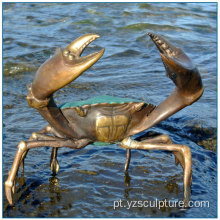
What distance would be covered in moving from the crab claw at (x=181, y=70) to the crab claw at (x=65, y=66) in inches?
27.2

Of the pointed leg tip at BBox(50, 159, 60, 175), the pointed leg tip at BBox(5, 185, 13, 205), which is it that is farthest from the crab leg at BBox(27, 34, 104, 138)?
the pointed leg tip at BBox(50, 159, 60, 175)

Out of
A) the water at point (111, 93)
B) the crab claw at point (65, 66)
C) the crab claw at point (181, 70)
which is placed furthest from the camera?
the water at point (111, 93)

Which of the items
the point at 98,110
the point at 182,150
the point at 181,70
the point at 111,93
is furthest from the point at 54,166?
the point at 111,93

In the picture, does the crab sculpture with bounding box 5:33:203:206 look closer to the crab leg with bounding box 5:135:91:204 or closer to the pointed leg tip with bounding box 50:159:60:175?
the crab leg with bounding box 5:135:91:204

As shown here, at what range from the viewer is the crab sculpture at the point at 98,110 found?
3646mm

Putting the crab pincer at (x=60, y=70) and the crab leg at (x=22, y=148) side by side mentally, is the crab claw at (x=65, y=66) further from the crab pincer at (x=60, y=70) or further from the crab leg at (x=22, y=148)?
the crab leg at (x=22, y=148)

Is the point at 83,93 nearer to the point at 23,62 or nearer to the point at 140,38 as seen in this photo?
the point at 23,62

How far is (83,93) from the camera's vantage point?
841 cm

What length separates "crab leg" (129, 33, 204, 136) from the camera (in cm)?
391

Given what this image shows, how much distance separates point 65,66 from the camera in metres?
3.60

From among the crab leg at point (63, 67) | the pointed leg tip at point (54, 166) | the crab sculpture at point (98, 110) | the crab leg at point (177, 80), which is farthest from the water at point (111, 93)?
the crab leg at point (63, 67)

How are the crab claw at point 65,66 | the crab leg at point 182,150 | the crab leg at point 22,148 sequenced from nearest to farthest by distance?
the crab claw at point 65,66 < the crab leg at point 22,148 < the crab leg at point 182,150

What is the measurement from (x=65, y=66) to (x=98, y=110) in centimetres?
77

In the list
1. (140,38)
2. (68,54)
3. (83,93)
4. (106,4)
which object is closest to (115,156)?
(68,54)
